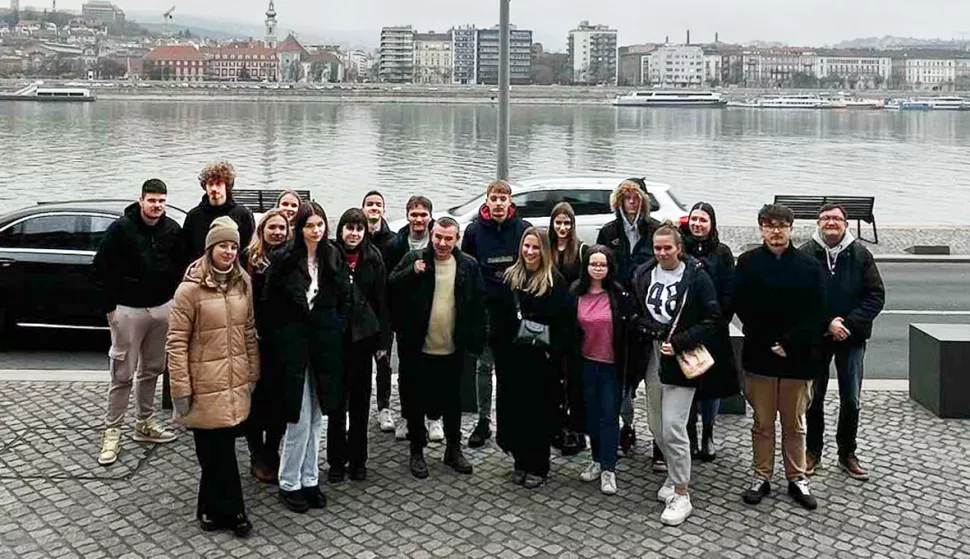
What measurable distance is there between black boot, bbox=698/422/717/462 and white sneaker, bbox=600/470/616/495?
910 mm

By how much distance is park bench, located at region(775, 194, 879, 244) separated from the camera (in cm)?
1923

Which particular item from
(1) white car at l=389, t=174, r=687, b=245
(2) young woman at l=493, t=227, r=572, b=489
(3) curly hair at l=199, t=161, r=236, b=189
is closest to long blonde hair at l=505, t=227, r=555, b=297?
(2) young woman at l=493, t=227, r=572, b=489

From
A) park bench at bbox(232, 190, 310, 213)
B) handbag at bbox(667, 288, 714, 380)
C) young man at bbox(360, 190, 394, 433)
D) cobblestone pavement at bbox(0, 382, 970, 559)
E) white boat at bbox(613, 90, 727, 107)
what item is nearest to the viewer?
cobblestone pavement at bbox(0, 382, 970, 559)

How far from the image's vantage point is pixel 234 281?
5.79 meters

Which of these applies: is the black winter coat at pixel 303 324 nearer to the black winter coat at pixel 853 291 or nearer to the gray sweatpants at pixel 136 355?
the gray sweatpants at pixel 136 355

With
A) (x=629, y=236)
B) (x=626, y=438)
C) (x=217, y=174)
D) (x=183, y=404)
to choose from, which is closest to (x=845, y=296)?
(x=629, y=236)

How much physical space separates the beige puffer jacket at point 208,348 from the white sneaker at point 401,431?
6.11 ft

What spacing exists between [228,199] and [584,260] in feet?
8.82

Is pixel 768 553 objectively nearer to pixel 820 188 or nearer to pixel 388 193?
pixel 388 193

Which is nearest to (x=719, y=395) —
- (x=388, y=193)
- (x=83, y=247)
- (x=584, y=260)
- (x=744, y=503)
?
(x=744, y=503)

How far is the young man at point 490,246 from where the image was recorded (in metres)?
7.22

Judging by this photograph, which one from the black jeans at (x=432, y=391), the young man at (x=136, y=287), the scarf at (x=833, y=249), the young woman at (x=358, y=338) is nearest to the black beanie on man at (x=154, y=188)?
the young man at (x=136, y=287)

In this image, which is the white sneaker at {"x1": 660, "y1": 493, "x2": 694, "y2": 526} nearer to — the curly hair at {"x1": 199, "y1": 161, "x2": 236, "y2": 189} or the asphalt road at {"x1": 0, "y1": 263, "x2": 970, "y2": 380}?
the curly hair at {"x1": 199, "y1": 161, "x2": 236, "y2": 189}

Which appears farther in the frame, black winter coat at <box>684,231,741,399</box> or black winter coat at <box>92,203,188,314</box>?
black winter coat at <box>92,203,188,314</box>
